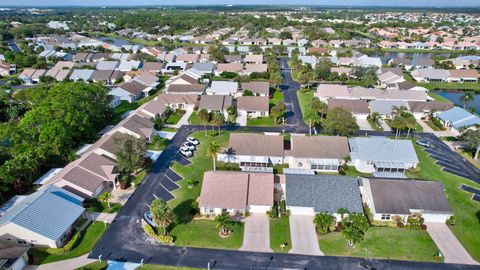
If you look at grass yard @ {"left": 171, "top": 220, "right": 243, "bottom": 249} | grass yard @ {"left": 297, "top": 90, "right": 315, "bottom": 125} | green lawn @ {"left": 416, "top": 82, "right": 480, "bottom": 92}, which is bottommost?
green lawn @ {"left": 416, "top": 82, "right": 480, "bottom": 92}

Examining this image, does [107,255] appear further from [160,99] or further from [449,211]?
[160,99]

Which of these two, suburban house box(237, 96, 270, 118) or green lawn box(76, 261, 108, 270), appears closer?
green lawn box(76, 261, 108, 270)

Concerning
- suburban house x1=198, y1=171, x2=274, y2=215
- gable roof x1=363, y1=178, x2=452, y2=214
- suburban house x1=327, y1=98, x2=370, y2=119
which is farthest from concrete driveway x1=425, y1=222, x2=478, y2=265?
suburban house x1=327, y1=98, x2=370, y2=119

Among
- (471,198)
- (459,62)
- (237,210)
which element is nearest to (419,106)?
(471,198)

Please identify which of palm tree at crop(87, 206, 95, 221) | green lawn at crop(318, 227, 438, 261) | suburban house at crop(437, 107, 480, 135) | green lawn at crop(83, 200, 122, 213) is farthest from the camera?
suburban house at crop(437, 107, 480, 135)

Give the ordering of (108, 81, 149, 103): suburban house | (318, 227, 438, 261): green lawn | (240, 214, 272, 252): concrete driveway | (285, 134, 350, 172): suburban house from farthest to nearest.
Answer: (108, 81, 149, 103): suburban house, (285, 134, 350, 172): suburban house, (240, 214, 272, 252): concrete driveway, (318, 227, 438, 261): green lawn

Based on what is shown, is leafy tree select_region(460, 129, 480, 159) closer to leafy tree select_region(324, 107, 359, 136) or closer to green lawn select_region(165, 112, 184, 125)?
leafy tree select_region(324, 107, 359, 136)

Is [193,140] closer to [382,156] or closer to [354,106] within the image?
[382,156]

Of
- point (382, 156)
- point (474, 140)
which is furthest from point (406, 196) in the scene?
point (474, 140)
